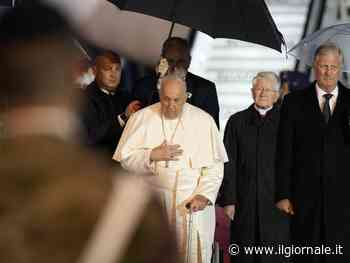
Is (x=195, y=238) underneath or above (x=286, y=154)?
underneath

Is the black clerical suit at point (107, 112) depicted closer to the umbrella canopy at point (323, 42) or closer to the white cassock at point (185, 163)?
the white cassock at point (185, 163)

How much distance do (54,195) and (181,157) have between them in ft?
15.3

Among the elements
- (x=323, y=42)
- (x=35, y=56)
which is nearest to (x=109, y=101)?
(x=323, y=42)

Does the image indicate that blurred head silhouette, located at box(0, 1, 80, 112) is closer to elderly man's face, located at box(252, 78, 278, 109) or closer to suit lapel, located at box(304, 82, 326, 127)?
suit lapel, located at box(304, 82, 326, 127)

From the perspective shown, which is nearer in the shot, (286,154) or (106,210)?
(106,210)

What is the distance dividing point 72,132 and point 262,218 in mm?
5728

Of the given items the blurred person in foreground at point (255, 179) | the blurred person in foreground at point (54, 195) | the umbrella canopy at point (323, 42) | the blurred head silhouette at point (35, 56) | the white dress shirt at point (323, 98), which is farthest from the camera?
the umbrella canopy at point (323, 42)

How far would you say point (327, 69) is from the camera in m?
6.34

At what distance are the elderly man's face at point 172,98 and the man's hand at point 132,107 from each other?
35 centimetres

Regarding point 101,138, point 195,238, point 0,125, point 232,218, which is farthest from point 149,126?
point 0,125

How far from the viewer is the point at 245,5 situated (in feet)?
20.4

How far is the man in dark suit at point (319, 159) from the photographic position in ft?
20.7

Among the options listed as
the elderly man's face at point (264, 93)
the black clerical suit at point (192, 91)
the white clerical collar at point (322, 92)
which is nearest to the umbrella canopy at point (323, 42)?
the elderly man's face at point (264, 93)

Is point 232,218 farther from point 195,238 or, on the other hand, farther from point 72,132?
point 72,132
